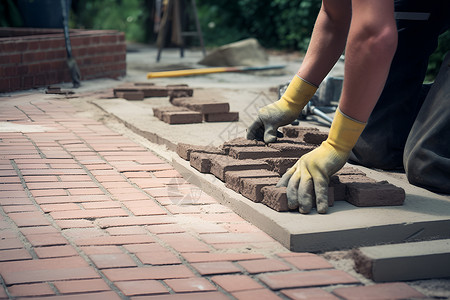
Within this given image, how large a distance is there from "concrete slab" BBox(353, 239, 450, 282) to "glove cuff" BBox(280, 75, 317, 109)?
4.43ft

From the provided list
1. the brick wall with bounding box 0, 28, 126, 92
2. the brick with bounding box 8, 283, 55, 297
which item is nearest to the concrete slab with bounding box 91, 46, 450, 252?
the brick with bounding box 8, 283, 55, 297

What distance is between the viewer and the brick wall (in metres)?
6.42

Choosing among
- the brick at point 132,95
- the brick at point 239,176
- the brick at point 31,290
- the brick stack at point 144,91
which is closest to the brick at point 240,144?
the brick at point 239,176

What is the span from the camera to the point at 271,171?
11.0ft

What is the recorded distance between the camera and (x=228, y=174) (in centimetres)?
329

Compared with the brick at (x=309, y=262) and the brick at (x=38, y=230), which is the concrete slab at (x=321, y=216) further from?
the brick at (x=38, y=230)

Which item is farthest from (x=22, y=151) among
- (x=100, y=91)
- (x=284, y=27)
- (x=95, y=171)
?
(x=284, y=27)

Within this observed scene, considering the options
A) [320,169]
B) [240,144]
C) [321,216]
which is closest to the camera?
[321,216]

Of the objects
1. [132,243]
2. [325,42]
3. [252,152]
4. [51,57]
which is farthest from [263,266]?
[51,57]

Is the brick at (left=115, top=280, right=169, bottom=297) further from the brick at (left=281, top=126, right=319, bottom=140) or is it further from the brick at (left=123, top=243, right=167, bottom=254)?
the brick at (left=281, top=126, right=319, bottom=140)

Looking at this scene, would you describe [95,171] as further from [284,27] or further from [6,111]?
[284,27]

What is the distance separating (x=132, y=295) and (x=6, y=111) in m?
3.61

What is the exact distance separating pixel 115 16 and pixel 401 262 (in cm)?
1430

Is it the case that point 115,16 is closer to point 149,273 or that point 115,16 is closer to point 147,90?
point 147,90
